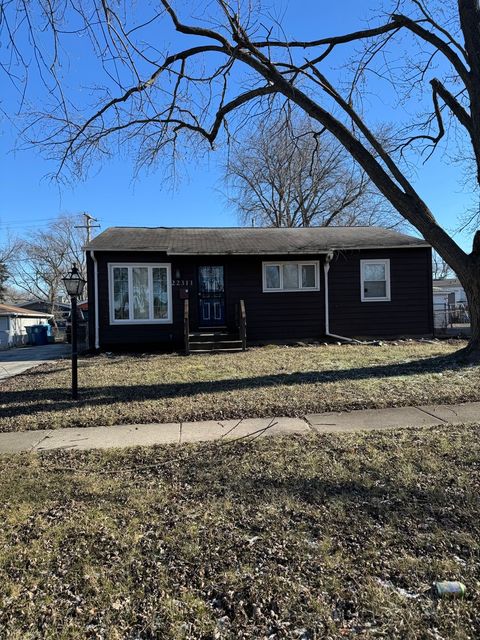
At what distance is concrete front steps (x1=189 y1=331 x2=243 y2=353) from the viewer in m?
12.5

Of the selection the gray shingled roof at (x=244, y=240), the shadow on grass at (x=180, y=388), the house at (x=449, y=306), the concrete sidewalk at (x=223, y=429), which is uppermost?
the gray shingled roof at (x=244, y=240)

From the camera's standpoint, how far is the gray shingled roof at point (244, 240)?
1338 centimetres

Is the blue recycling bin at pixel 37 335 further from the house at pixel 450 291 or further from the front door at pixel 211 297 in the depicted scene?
the house at pixel 450 291

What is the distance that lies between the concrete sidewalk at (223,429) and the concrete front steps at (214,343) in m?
6.73

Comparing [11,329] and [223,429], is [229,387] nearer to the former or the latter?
[223,429]


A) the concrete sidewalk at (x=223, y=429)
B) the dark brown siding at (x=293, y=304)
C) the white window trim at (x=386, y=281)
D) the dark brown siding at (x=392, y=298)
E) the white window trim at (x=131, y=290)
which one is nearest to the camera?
the concrete sidewalk at (x=223, y=429)

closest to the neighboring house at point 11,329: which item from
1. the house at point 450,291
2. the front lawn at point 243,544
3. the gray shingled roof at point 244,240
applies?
the gray shingled roof at point 244,240

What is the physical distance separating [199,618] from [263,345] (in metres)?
11.8

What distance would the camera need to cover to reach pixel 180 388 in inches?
301

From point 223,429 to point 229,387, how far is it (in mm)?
2198

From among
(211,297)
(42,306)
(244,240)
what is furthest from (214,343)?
(42,306)

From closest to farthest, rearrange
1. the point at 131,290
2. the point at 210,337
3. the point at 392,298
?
the point at 210,337 → the point at 131,290 → the point at 392,298

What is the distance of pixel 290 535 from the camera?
2873 mm

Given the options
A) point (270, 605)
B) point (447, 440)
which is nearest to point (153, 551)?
point (270, 605)
